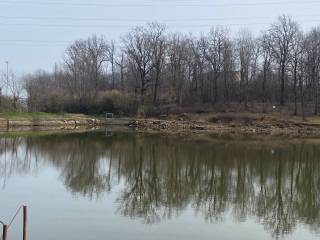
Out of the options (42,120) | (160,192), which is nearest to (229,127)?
(42,120)

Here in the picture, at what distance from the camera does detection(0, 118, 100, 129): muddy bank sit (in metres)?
59.0

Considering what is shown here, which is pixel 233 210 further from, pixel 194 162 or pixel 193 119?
pixel 193 119

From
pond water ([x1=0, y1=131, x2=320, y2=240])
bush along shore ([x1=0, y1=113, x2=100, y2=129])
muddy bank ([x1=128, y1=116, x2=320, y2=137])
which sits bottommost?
pond water ([x1=0, y1=131, x2=320, y2=240])

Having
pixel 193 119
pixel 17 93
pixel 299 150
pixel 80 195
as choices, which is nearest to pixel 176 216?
pixel 80 195

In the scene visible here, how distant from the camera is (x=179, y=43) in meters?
83.4

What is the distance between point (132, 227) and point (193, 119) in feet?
174

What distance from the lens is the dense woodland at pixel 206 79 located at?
73625 millimetres

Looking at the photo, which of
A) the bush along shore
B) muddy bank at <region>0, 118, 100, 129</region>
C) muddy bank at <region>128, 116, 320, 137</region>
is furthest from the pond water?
the bush along shore

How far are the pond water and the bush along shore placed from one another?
78.5 ft

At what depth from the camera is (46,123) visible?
6325 centimetres

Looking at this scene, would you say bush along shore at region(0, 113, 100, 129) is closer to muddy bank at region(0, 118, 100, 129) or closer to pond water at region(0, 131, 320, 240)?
muddy bank at region(0, 118, 100, 129)

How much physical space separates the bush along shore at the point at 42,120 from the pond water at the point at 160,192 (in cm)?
2392

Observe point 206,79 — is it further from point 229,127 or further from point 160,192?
point 160,192

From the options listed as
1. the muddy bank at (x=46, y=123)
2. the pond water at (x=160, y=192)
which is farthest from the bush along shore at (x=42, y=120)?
the pond water at (x=160, y=192)
